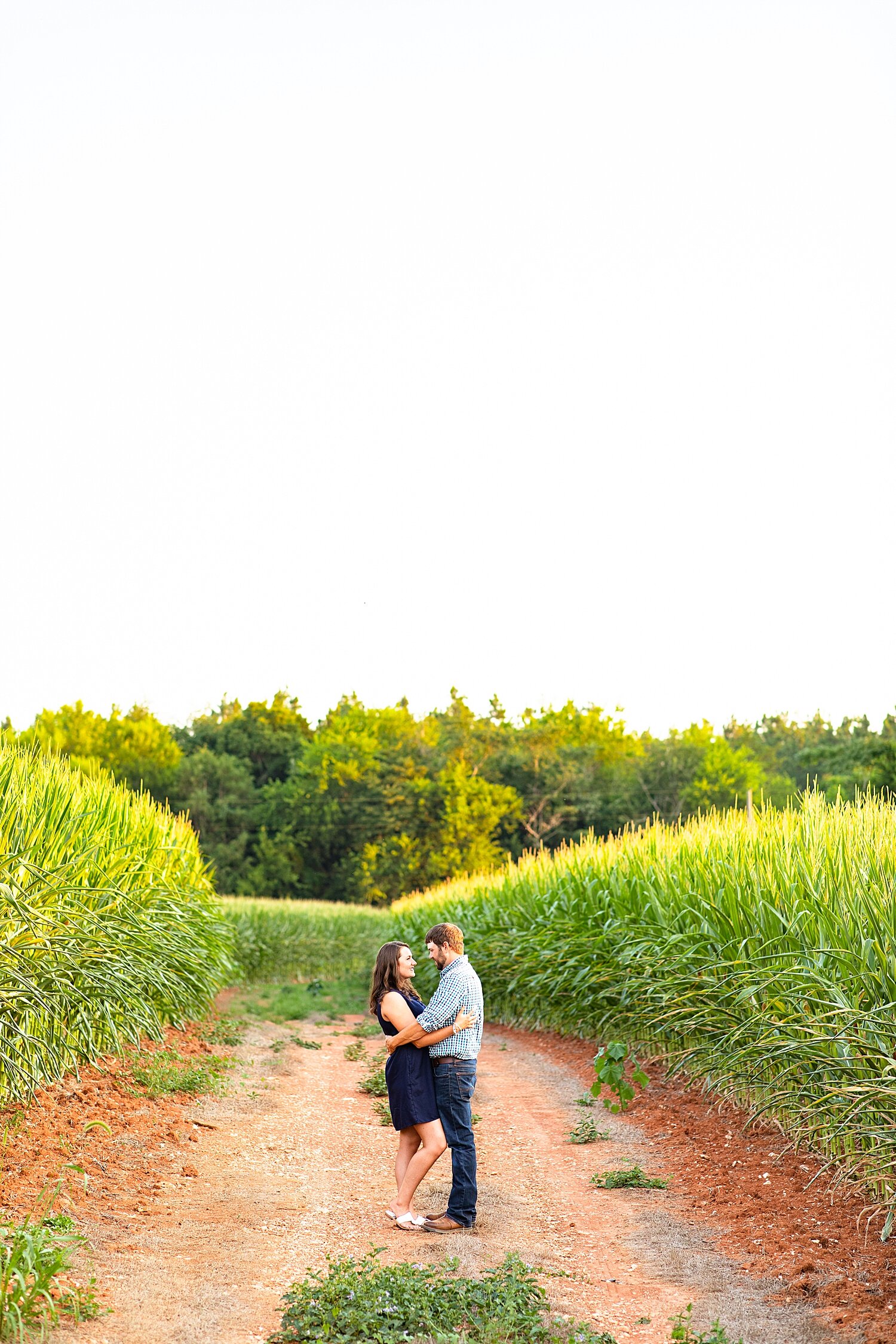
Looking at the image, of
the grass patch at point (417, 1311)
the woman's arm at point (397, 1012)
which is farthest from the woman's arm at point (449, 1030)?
the grass patch at point (417, 1311)

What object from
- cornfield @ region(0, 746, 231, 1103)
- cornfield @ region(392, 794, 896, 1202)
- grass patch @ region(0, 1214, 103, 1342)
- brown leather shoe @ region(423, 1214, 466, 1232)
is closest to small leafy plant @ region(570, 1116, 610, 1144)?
cornfield @ region(392, 794, 896, 1202)

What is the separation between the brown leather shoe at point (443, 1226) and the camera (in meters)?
5.00

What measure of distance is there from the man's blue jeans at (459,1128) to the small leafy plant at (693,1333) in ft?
4.41

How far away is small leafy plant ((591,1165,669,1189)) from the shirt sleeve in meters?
1.82

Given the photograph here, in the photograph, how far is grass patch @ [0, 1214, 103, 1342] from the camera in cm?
336

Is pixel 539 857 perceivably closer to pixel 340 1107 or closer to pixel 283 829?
pixel 340 1107

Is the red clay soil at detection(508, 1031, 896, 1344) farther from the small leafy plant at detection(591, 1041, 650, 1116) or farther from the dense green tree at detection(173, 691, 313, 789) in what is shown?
the dense green tree at detection(173, 691, 313, 789)

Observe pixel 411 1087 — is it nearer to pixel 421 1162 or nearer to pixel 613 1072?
pixel 421 1162

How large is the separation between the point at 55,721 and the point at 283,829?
1286 cm

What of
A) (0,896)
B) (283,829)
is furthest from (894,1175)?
(283,829)

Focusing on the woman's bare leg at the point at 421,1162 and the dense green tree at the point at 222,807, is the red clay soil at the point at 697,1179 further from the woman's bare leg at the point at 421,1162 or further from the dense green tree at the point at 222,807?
the dense green tree at the point at 222,807

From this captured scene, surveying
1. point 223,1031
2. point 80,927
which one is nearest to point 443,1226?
point 80,927

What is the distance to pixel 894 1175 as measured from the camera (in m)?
4.48

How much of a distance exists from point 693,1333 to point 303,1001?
43.4ft
